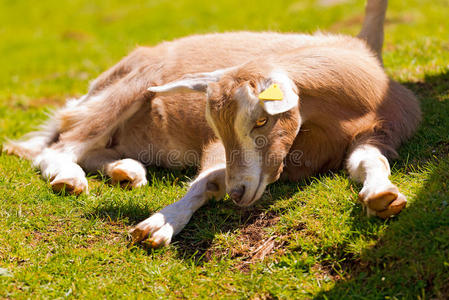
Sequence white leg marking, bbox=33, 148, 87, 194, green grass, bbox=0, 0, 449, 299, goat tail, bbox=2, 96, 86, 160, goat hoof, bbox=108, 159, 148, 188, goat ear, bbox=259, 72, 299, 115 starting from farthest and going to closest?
goat tail, bbox=2, 96, 86, 160 < goat hoof, bbox=108, 159, 148, 188 < white leg marking, bbox=33, 148, 87, 194 < goat ear, bbox=259, 72, 299, 115 < green grass, bbox=0, 0, 449, 299

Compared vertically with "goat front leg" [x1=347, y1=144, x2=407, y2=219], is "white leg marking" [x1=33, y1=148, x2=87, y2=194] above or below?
below

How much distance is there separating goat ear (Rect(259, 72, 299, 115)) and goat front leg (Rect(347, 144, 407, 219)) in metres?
0.78

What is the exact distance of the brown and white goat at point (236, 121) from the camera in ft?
14.0

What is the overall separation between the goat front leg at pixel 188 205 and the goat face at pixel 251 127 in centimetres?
46

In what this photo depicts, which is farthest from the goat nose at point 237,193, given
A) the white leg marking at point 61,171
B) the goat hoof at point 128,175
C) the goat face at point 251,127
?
the white leg marking at point 61,171

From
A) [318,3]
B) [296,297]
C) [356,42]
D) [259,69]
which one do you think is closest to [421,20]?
[318,3]

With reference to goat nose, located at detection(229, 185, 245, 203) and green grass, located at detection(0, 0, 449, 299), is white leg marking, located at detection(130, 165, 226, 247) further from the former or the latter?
goat nose, located at detection(229, 185, 245, 203)

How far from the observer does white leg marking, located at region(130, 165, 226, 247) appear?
4.19 m

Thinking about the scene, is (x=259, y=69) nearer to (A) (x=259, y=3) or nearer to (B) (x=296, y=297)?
(B) (x=296, y=297)

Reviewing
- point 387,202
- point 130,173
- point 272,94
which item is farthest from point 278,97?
point 130,173

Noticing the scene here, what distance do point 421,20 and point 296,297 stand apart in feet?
25.5

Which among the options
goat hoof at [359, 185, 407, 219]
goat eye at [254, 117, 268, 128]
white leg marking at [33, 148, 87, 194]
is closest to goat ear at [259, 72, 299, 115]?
goat eye at [254, 117, 268, 128]

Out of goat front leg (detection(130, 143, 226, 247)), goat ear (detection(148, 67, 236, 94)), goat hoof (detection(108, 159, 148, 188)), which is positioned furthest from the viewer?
goat hoof (detection(108, 159, 148, 188))

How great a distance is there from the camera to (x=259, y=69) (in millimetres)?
4551
